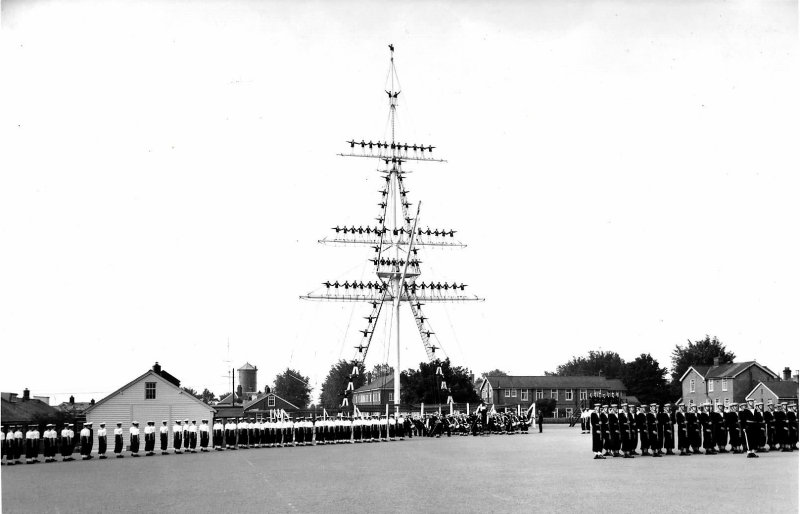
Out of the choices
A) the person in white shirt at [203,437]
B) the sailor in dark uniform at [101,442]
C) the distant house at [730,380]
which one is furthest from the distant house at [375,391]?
the sailor in dark uniform at [101,442]

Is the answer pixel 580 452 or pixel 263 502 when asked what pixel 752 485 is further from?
pixel 580 452

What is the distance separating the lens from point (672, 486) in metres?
15.0

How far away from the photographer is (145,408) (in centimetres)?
4131

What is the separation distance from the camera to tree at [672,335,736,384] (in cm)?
11031

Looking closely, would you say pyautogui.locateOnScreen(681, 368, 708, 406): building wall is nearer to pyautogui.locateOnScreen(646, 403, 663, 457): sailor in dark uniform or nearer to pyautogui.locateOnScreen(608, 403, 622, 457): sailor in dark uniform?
pyautogui.locateOnScreen(646, 403, 663, 457): sailor in dark uniform

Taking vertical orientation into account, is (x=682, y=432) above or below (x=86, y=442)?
above

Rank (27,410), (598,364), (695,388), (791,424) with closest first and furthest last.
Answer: (791,424), (27,410), (695,388), (598,364)

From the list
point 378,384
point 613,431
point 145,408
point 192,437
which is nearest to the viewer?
point 613,431

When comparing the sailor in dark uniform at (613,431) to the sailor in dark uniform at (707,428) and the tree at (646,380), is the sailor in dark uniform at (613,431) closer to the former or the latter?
the sailor in dark uniform at (707,428)

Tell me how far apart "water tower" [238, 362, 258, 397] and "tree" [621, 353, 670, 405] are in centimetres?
5049

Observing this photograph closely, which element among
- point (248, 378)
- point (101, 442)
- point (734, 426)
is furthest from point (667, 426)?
point (248, 378)

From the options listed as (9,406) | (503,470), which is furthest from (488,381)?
(503,470)

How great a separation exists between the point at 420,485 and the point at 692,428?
10.6 metres

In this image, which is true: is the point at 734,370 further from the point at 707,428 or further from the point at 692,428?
the point at 692,428
